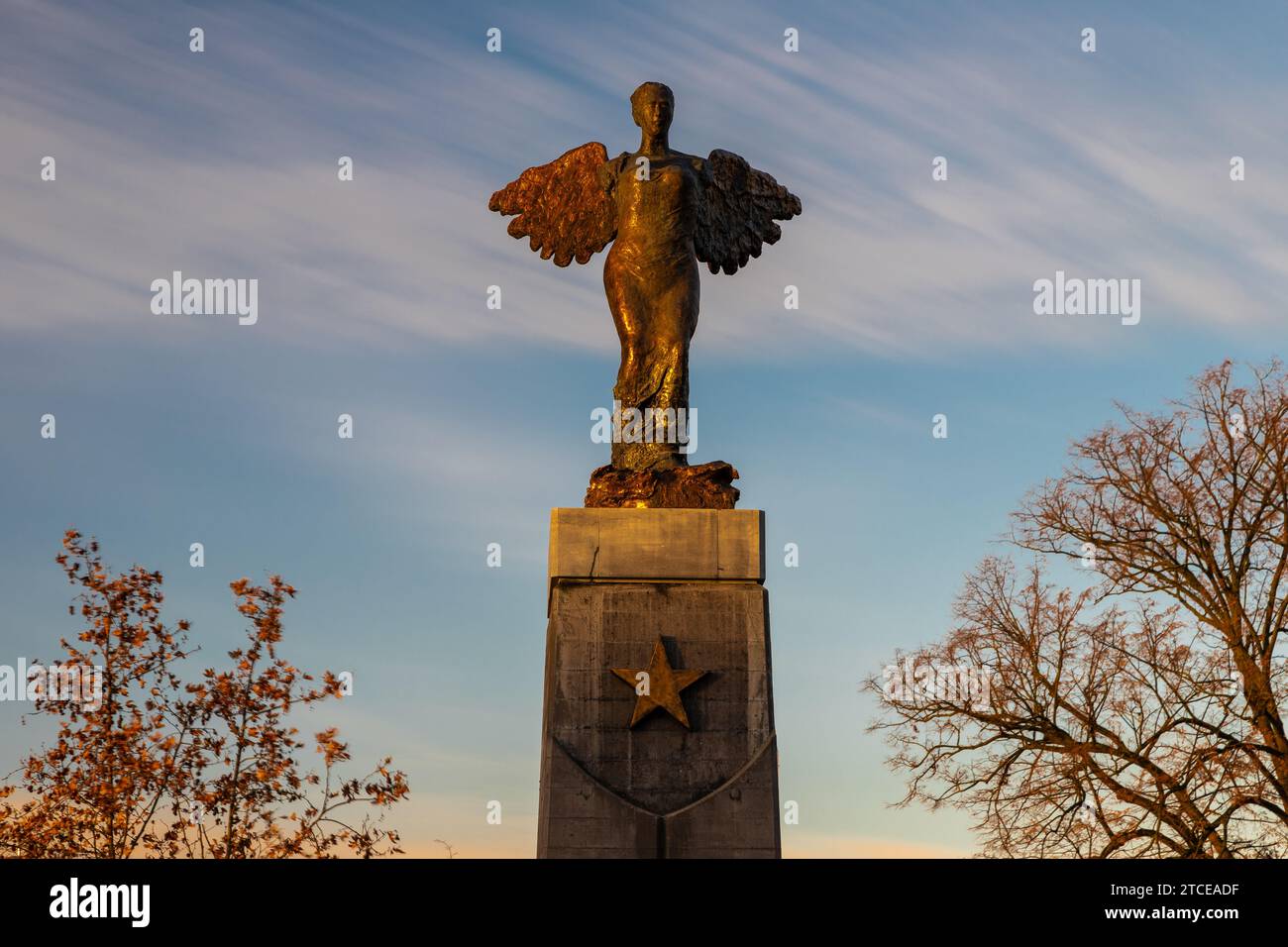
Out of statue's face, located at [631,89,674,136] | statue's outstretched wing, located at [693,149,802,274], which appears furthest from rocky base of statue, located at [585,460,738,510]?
statue's face, located at [631,89,674,136]

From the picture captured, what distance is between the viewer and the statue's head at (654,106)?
15094mm

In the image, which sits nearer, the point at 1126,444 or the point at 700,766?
the point at 700,766

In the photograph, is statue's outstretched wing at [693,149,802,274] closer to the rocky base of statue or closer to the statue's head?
the statue's head

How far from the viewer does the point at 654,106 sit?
49.5 ft

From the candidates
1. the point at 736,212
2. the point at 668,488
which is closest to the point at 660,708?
the point at 668,488

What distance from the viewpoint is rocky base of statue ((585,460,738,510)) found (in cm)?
1402

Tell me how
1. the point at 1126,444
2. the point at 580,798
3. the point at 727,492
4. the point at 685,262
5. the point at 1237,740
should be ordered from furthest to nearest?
1. the point at 1126,444
2. the point at 1237,740
3. the point at 685,262
4. the point at 727,492
5. the point at 580,798

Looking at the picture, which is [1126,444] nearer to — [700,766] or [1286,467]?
[1286,467]

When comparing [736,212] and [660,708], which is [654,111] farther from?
[660,708]

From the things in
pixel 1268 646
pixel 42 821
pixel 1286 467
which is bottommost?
pixel 42 821
